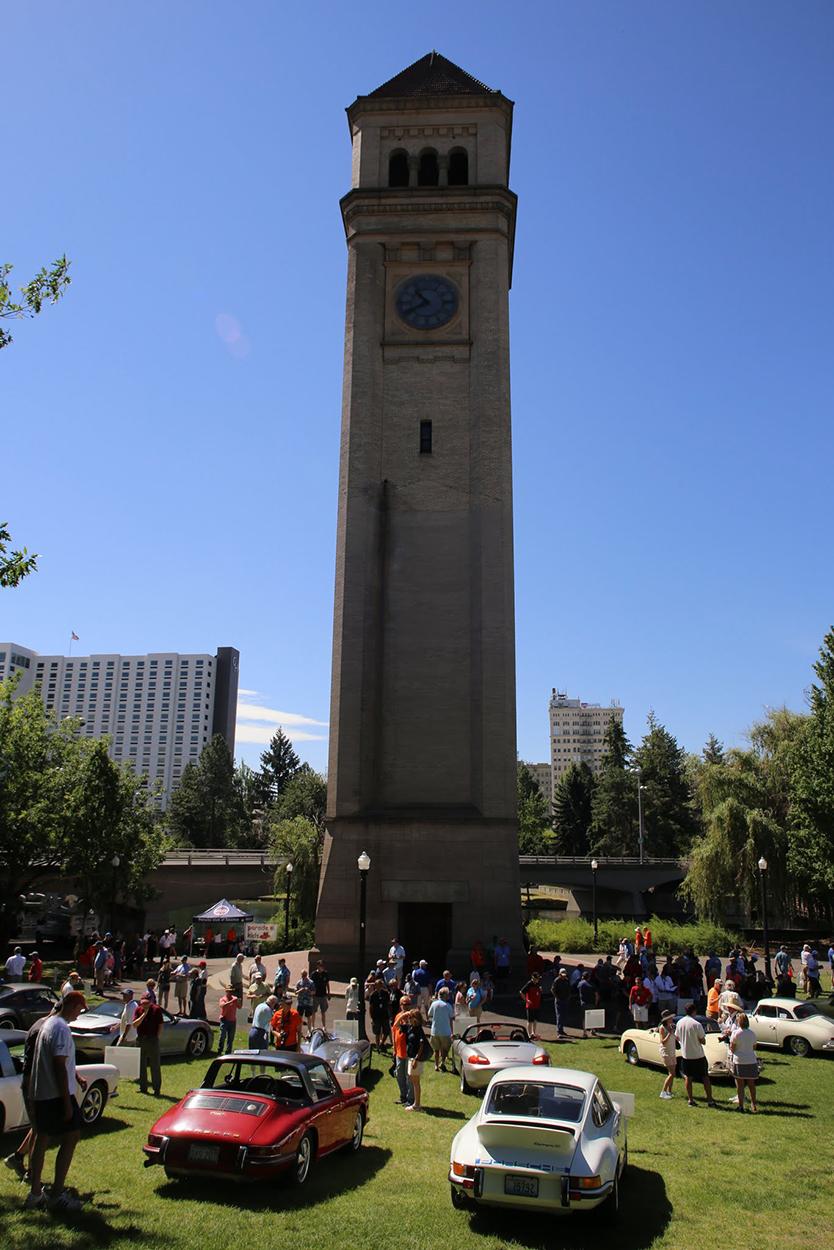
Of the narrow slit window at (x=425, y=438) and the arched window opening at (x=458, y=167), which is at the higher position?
the arched window opening at (x=458, y=167)

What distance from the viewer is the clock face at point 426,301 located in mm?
38469

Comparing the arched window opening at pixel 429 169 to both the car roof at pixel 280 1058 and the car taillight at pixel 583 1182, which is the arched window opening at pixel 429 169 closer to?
the car roof at pixel 280 1058

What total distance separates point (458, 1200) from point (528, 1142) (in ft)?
3.89

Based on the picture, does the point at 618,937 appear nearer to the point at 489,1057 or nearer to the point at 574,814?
the point at 489,1057

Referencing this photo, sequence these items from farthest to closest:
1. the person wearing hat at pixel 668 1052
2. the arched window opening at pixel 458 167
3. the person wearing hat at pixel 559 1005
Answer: the arched window opening at pixel 458 167, the person wearing hat at pixel 559 1005, the person wearing hat at pixel 668 1052

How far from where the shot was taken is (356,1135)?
1159 centimetres

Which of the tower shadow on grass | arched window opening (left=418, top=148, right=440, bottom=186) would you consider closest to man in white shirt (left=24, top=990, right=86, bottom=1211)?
the tower shadow on grass

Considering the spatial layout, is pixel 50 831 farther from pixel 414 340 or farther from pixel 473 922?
pixel 414 340

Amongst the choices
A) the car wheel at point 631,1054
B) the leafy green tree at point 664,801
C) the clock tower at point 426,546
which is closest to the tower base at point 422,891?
the clock tower at point 426,546

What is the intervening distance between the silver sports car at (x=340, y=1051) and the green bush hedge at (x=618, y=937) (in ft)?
79.2

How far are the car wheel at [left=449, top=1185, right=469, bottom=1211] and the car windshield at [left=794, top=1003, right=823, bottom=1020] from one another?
47.0ft

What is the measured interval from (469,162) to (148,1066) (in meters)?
38.1

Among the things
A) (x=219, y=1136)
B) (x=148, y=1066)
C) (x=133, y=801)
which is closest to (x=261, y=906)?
(x=133, y=801)

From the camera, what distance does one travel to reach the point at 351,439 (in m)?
36.7
